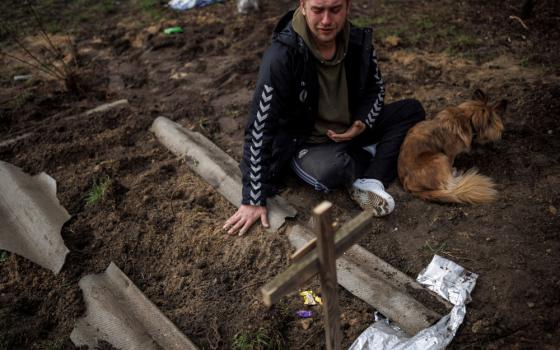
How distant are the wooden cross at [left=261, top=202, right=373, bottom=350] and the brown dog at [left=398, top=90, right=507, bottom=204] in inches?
64.6

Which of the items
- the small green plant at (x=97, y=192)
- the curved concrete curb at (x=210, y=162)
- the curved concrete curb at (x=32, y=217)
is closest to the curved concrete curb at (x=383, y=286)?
the curved concrete curb at (x=210, y=162)

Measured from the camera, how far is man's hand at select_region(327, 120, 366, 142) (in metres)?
3.12

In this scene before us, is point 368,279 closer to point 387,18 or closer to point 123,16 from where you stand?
point 387,18

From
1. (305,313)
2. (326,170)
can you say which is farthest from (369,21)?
(305,313)

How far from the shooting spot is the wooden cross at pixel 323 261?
1412mm

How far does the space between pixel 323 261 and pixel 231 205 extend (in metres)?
1.90

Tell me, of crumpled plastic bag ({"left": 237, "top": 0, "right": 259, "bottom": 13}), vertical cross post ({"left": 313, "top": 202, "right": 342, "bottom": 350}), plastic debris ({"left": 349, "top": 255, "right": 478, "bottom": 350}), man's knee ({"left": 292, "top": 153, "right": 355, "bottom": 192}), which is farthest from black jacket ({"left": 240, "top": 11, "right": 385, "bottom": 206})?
crumpled plastic bag ({"left": 237, "top": 0, "right": 259, "bottom": 13})

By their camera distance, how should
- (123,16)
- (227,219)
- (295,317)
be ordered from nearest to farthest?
(295,317), (227,219), (123,16)

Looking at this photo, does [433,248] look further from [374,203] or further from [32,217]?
[32,217]

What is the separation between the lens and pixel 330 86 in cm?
304

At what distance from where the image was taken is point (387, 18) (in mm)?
6086

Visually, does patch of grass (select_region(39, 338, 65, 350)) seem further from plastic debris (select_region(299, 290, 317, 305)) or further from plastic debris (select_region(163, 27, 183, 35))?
plastic debris (select_region(163, 27, 183, 35))

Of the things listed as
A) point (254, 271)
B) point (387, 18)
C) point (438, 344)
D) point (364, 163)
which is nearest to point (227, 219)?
point (254, 271)

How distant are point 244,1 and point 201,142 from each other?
370cm
